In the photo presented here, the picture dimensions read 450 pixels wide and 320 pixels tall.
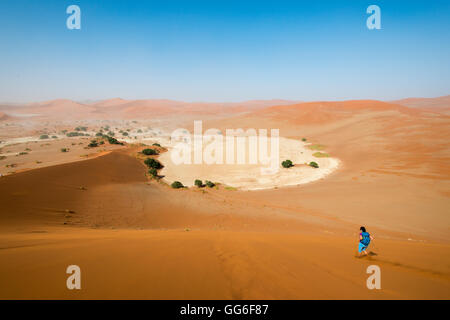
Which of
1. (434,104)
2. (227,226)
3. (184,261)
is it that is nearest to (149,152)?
(227,226)

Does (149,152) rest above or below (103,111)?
below

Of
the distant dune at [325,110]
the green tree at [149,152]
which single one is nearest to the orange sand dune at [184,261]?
the green tree at [149,152]

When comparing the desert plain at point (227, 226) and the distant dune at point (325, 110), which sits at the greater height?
the distant dune at point (325, 110)

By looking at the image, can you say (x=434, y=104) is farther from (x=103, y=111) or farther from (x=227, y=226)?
(x=103, y=111)

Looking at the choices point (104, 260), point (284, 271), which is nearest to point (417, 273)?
point (284, 271)

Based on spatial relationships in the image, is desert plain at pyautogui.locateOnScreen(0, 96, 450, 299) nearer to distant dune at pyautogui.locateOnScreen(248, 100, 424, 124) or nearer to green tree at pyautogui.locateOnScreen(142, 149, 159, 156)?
green tree at pyautogui.locateOnScreen(142, 149, 159, 156)

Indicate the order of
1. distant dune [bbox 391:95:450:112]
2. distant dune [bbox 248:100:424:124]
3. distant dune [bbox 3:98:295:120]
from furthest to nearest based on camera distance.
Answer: distant dune [bbox 3:98:295:120]
distant dune [bbox 391:95:450:112]
distant dune [bbox 248:100:424:124]

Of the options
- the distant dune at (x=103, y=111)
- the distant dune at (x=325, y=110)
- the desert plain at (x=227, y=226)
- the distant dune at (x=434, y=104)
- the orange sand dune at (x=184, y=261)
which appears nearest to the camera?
the orange sand dune at (x=184, y=261)

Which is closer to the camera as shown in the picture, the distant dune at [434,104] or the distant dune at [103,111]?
the distant dune at [434,104]

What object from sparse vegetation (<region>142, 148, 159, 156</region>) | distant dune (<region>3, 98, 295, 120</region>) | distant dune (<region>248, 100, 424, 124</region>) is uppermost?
distant dune (<region>3, 98, 295, 120</region>)

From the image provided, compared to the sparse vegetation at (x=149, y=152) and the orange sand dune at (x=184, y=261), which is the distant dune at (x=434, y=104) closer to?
the sparse vegetation at (x=149, y=152)

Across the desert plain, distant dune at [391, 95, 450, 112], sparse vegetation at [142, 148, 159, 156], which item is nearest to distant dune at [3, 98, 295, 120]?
sparse vegetation at [142, 148, 159, 156]

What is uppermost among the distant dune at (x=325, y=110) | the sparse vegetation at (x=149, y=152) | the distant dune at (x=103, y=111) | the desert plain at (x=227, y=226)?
the distant dune at (x=103, y=111)
